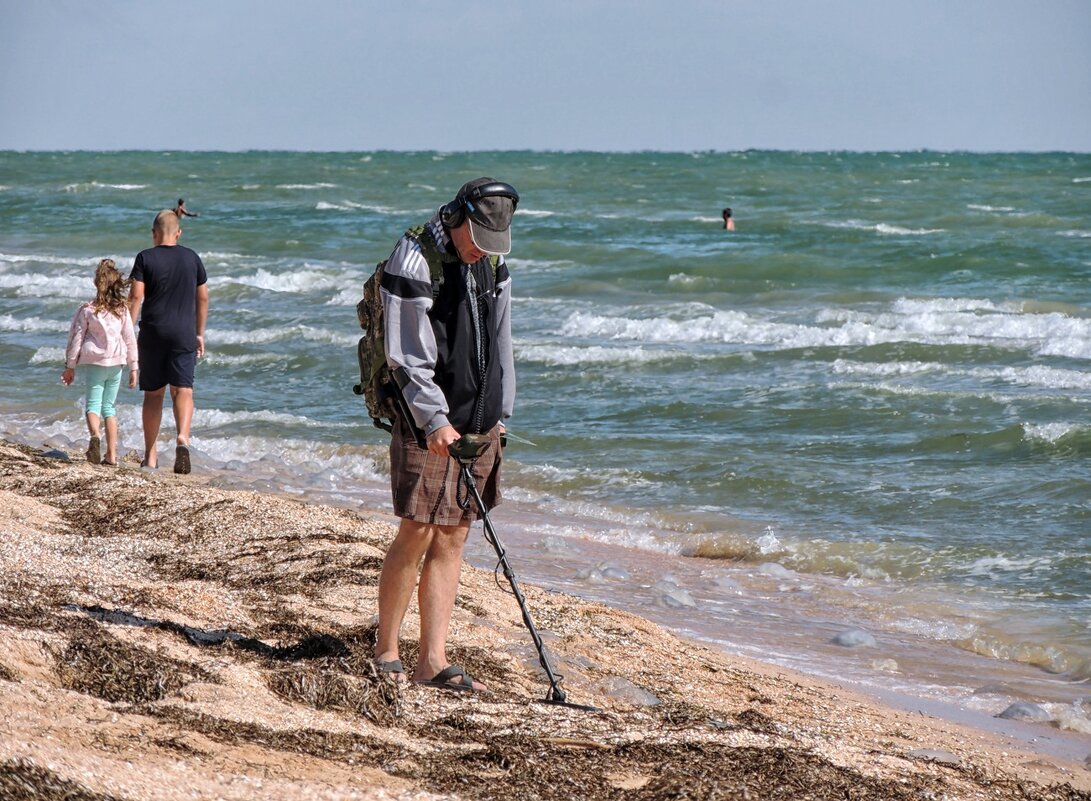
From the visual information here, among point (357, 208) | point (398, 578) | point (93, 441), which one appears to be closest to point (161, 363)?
point (93, 441)

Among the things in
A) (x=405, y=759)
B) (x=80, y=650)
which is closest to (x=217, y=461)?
(x=80, y=650)

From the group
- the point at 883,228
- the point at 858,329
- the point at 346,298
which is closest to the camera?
the point at 858,329

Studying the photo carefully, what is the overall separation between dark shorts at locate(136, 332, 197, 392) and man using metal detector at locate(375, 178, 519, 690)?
4522mm

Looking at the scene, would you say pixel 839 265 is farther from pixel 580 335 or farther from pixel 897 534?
pixel 897 534

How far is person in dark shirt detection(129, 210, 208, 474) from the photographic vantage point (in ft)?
28.3

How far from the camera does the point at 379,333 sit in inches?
173

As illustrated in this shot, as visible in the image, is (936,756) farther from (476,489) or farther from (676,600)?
(676,600)

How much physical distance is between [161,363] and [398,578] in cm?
466

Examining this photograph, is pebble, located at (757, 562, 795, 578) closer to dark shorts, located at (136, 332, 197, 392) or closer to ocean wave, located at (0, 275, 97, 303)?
dark shorts, located at (136, 332, 197, 392)

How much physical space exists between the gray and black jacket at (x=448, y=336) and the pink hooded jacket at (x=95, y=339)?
497 centimetres

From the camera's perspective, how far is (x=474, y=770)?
388 centimetres

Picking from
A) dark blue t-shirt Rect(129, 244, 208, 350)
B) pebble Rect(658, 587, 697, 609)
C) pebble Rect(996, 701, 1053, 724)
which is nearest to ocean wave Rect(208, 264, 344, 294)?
dark blue t-shirt Rect(129, 244, 208, 350)

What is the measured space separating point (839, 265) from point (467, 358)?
2195 cm

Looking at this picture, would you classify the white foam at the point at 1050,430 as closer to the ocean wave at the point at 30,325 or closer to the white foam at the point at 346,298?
the white foam at the point at 346,298
